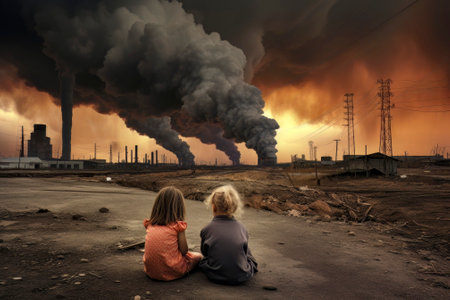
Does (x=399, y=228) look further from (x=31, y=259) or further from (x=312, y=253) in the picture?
(x=31, y=259)

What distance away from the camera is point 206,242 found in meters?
3.49

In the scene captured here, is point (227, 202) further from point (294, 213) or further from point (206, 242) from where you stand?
point (294, 213)

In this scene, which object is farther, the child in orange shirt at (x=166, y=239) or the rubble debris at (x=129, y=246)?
the rubble debris at (x=129, y=246)

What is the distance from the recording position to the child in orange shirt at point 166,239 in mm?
3332

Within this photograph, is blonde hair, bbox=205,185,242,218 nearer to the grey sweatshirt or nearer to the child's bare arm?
the grey sweatshirt

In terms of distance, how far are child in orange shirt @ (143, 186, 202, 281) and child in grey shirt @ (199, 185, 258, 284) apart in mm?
337

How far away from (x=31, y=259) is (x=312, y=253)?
183 inches

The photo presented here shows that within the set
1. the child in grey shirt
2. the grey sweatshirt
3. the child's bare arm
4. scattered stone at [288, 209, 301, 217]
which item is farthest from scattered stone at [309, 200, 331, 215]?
the child's bare arm

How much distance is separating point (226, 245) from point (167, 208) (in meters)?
0.85

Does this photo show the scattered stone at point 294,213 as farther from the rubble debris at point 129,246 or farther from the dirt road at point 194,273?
the rubble debris at point 129,246

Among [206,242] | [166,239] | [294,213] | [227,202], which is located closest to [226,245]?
[206,242]

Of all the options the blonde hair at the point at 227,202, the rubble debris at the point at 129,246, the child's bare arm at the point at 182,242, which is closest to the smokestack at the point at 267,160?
the rubble debris at the point at 129,246

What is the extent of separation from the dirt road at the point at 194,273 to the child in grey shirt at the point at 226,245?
0.15 m

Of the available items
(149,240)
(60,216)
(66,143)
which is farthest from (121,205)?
(66,143)
